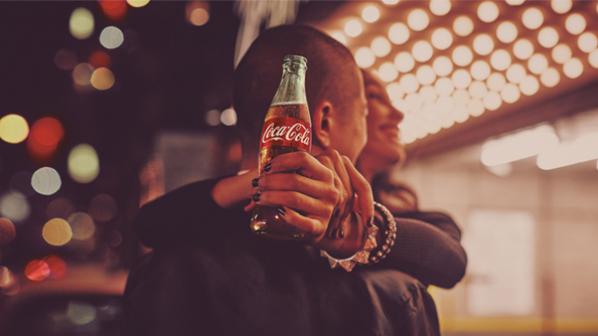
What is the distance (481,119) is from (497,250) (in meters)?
8.39

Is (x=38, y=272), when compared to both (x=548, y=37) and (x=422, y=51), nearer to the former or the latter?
(x=422, y=51)

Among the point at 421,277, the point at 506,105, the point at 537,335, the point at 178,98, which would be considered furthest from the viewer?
the point at 537,335

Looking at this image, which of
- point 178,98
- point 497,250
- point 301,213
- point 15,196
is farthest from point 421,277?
point 15,196

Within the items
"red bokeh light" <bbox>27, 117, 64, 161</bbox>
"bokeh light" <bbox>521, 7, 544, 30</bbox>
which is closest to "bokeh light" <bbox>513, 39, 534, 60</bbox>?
"bokeh light" <bbox>521, 7, 544, 30</bbox>

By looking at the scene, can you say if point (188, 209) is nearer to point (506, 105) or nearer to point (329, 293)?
point (329, 293)

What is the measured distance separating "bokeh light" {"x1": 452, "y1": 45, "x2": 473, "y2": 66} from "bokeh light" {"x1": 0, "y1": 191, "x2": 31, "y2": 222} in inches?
1718

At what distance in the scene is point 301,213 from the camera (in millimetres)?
1463

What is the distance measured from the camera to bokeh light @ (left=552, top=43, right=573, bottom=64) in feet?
15.9

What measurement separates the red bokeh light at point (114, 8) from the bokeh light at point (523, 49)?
19.0 feet

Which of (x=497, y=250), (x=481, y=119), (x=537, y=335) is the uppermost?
(x=481, y=119)

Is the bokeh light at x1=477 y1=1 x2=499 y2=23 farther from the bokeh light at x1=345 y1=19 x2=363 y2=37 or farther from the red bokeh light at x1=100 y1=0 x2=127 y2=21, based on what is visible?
the red bokeh light at x1=100 y1=0 x2=127 y2=21

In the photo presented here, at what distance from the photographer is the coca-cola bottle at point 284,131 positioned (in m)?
1.51

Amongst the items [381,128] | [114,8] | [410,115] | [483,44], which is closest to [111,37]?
[114,8]

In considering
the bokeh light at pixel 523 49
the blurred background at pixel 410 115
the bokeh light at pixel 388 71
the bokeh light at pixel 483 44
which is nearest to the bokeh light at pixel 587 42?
the blurred background at pixel 410 115
